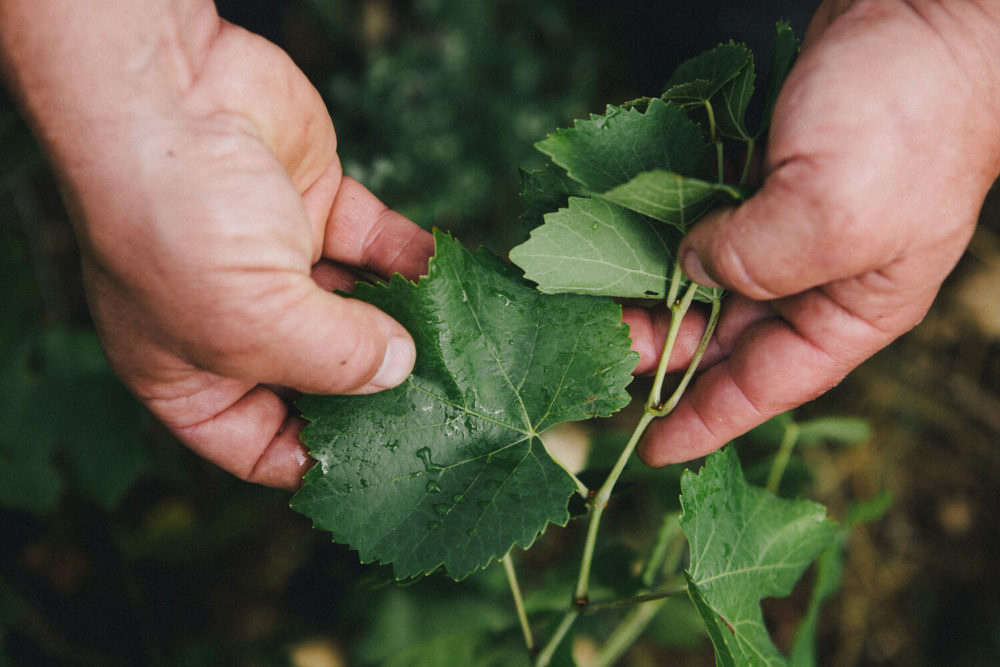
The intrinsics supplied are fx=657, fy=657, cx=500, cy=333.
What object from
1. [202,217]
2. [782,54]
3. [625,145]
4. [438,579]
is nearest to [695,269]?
[625,145]

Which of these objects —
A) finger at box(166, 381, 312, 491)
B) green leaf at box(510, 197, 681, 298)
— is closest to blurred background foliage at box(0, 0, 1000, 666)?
finger at box(166, 381, 312, 491)

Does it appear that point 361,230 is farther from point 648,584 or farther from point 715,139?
point 648,584

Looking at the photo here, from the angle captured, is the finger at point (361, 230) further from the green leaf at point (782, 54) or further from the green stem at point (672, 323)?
the green leaf at point (782, 54)

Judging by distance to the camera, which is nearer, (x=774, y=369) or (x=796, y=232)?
(x=796, y=232)

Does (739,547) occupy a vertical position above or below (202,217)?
below

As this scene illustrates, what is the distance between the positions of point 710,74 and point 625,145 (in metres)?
0.17

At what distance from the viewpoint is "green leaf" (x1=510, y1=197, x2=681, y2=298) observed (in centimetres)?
98

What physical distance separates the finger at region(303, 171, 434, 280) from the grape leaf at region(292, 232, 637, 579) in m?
0.25

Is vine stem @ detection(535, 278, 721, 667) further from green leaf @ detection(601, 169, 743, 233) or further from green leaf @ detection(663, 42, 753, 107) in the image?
green leaf @ detection(663, 42, 753, 107)


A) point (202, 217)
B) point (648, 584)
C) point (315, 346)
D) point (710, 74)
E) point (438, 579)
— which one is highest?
point (710, 74)

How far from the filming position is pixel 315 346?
3.10ft

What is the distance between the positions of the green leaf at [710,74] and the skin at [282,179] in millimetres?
87

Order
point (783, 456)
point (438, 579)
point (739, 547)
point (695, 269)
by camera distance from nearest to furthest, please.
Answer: point (695, 269), point (739, 547), point (783, 456), point (438, 579)

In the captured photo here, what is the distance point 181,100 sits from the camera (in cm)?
95
